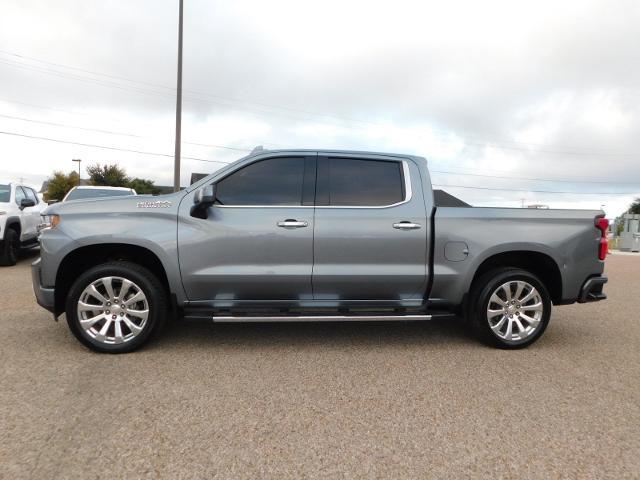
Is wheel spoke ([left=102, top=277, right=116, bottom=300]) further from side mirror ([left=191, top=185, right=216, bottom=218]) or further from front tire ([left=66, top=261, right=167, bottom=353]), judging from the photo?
side mirror ([left=191, top=185, right=216, bottom=218])

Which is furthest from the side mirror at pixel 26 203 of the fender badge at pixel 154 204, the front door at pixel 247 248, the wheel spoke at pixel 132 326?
the front door at pixel 247 248

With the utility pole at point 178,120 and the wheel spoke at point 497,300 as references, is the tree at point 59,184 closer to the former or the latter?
the utility pole at point 178,120

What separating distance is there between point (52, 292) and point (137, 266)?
2.37 feet

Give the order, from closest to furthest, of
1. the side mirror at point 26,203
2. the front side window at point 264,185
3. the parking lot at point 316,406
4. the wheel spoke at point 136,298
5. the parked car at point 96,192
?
the parking lot at point 316,406 < the wheel spoke at point 136,298 < the front side window at point 264,185 < the side mirror at point 26,203 < the parked car at point 96,192

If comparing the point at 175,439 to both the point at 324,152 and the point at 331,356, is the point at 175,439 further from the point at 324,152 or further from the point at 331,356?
the point at 324,152

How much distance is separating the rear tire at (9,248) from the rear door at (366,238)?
792 centimetres

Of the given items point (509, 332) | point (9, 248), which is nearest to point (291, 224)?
point (509, 332)

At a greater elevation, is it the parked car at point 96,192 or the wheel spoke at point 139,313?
the parked car at point 96,192

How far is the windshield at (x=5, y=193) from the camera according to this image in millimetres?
9316

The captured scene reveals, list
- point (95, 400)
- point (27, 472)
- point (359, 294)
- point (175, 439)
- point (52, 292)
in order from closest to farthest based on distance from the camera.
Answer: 1. point (27, 472)
2. point (175, 439)
3. point (95, 400)
4. point (52, 292)
5. point (359, 294)

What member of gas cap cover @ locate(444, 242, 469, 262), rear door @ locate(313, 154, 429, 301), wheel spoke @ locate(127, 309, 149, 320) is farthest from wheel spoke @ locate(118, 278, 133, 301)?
gas cap cover @ locate(444, 242, 469, 262)

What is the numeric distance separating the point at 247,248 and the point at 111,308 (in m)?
1.27

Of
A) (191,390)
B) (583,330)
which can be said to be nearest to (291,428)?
(191,390)

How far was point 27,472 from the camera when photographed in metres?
2.21
